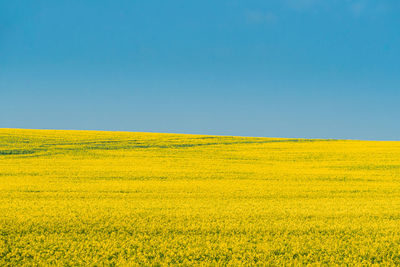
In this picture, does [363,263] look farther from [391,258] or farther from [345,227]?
[345,227]

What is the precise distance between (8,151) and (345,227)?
18.5m

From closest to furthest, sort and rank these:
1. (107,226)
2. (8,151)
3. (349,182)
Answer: (107,226)
(349,182)
(8,151)

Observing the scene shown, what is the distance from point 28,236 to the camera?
4613mm

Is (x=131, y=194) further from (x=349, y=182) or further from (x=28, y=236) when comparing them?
(x=349, y=182)

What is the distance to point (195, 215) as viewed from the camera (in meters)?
5.77

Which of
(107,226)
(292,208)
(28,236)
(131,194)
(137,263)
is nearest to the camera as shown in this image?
(137,263)

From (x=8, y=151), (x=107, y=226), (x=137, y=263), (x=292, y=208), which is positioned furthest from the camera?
(x=8, y=151)

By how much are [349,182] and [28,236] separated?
10246mm

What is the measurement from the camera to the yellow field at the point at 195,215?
4113mm

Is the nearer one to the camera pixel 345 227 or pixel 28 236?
pixel 28 236

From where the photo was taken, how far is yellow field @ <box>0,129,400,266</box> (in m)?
4.11

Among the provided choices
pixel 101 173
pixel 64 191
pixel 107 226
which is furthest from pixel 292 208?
pixel 101 173

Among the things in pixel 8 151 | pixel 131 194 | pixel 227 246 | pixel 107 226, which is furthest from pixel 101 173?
pixel 8 151

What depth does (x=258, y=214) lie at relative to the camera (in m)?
5.97
